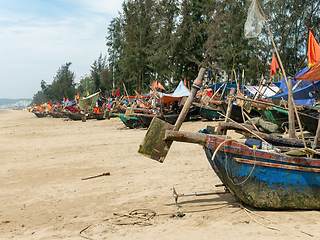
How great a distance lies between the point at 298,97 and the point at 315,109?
1604mm

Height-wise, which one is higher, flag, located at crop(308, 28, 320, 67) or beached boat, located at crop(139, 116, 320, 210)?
flag, located at crop(308, 28, 320, 67)

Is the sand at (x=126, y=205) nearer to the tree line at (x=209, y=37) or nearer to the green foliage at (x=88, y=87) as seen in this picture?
the tree line at (x=209, y=37)

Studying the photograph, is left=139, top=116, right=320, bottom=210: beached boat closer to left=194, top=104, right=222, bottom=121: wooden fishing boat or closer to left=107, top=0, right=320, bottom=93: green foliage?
left=194, top=104, right=222, bottom=121: wooden fishing boat

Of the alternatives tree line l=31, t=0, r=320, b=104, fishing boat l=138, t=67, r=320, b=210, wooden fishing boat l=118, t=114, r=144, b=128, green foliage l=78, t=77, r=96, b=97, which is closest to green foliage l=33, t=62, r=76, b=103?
green foliage l=78, t=77, r=96, b=97

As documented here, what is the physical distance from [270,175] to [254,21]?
3.26 meters

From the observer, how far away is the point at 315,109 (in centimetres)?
1084

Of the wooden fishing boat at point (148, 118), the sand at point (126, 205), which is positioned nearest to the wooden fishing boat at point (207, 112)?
the wooden fishing boat at point (148, 118)

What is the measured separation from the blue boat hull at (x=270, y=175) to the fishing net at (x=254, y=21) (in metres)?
2.81

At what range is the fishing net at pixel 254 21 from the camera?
20.2 ft

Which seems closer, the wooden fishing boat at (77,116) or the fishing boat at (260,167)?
the fishing boat at (260,167)

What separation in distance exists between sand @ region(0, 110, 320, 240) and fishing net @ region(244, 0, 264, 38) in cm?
344

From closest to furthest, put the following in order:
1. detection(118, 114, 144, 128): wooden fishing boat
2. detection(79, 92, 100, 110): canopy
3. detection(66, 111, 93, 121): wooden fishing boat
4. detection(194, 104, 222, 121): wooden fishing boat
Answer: detection(118, 114, 144, 128): wooden fishing boat → detection(194, 104, 222, 121): wooden fishing boat → detection(79, 92, 100, 110): canopy → detection(66, 111, 93, 121): wooden fishing boat

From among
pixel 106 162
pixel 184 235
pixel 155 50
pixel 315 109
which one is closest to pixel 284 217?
pixel 184 235

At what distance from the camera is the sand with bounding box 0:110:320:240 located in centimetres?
445
